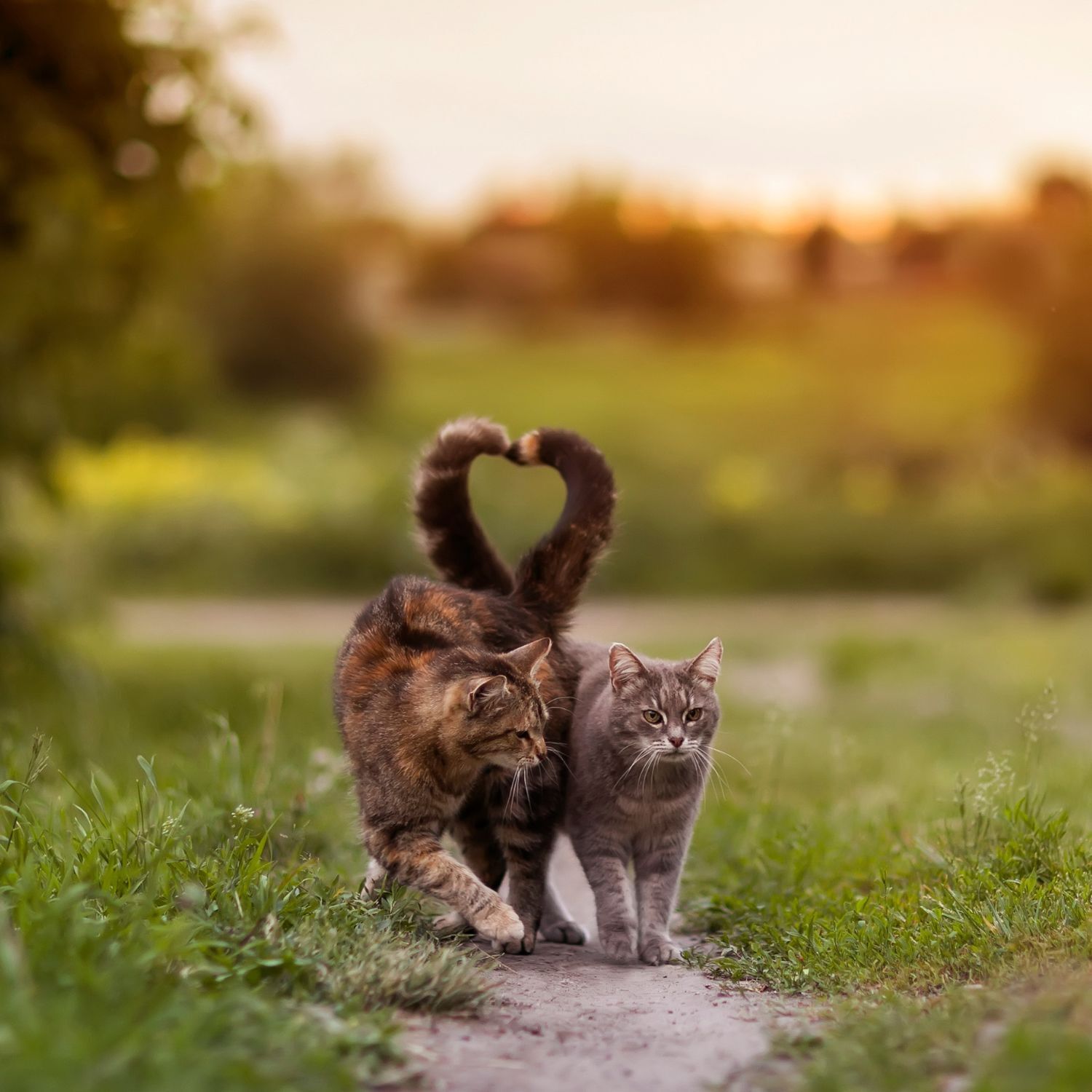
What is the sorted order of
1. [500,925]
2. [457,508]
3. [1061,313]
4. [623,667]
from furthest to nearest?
[1061,313], [457,508], [623,667], [500,925]

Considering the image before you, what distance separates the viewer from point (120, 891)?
3.13 m

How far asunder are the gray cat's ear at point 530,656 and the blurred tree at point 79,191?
3.93 meters

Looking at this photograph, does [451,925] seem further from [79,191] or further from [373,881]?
[79,191]

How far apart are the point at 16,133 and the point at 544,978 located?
17.6 ft

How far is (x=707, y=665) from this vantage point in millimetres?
4070

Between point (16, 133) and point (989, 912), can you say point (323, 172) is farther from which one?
point (989, 912)

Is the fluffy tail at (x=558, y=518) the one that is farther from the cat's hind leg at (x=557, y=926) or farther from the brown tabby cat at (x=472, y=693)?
the cat's hind leg at (x=557, y=926)

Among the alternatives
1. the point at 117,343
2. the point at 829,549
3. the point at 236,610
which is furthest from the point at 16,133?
the point at 829,549

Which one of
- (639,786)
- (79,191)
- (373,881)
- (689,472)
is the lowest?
(373,881)

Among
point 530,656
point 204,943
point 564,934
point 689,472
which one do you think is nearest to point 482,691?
point 530,656

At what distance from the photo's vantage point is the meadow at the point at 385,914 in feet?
7.87

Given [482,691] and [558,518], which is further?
[558,518]

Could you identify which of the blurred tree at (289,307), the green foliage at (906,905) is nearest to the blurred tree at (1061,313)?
the blurred tree at (289,307)

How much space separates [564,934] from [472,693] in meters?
0.94
